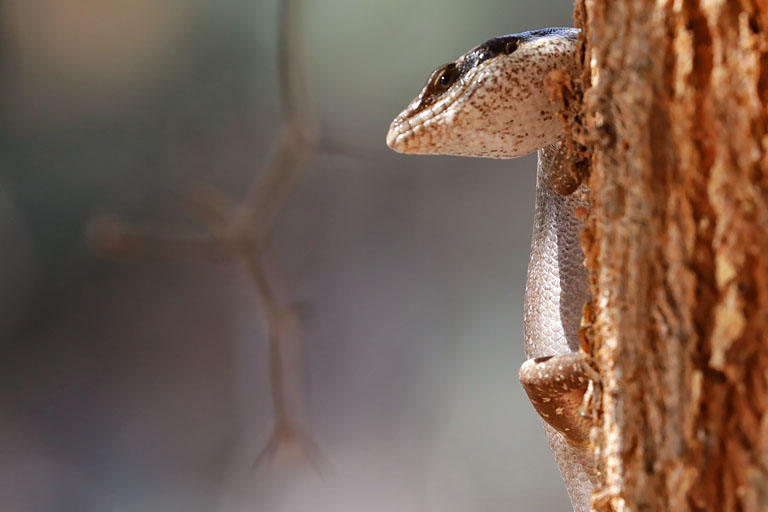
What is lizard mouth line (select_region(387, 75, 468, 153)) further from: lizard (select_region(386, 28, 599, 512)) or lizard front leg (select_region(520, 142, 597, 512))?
lizard front leg (select_region(520, 142, 597, 512))

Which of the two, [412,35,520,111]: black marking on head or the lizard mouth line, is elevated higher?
[412,35,520,111]: black marking on head

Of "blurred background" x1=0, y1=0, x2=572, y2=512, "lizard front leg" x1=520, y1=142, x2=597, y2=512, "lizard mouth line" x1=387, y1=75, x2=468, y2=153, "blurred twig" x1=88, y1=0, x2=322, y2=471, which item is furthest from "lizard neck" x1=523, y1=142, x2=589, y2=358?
"blurred twig" x1=88, y1=0, x2=322, y2=471

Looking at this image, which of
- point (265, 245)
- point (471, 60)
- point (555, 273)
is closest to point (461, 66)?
point (471, 60)

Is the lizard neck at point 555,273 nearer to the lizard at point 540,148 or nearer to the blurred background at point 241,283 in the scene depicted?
the lizard at point 540,148

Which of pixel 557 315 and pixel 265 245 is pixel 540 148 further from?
pixel 265 245

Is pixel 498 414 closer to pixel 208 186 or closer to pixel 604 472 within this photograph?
pixel 208 186

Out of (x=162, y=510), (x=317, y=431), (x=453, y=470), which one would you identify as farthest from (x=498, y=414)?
(x=162, y=510)
